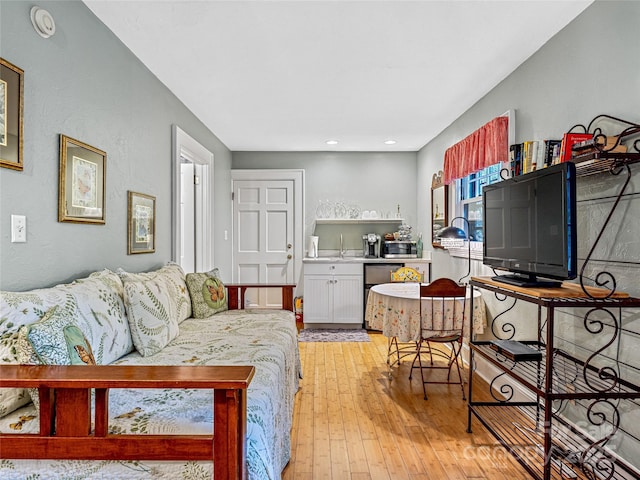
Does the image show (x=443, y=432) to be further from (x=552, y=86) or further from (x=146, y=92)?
(x=146, y=92)

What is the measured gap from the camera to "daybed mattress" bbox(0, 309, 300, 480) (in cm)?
111

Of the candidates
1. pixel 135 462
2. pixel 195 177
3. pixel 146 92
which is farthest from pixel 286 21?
pixel 195 177

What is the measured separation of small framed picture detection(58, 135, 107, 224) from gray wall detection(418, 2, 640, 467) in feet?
8.78

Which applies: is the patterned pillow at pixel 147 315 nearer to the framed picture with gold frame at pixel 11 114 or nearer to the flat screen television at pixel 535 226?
the framed picture with gold frame at pixel 11 114

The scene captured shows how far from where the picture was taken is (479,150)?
10.4ft

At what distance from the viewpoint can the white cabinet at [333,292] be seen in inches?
192

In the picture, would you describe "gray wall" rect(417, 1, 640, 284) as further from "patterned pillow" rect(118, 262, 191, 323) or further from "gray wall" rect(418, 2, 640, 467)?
"patterned pillow" rect(118, 262, 191, 323)

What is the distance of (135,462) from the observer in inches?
44.3

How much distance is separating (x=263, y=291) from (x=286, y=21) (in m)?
3.89

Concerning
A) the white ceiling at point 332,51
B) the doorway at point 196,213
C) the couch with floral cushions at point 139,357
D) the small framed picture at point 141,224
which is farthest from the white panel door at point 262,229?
the couch with floral cushions at point 139,357

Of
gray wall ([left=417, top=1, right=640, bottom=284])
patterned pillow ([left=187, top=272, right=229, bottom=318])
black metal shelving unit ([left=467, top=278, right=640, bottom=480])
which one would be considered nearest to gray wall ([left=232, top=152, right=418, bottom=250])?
gray wall ([left=417, top=1, right=640, bottom=284])

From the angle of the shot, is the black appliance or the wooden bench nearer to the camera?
the wooden bench

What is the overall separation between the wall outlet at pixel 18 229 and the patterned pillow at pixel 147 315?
51 centimetres

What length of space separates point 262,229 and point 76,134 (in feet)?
11.3
